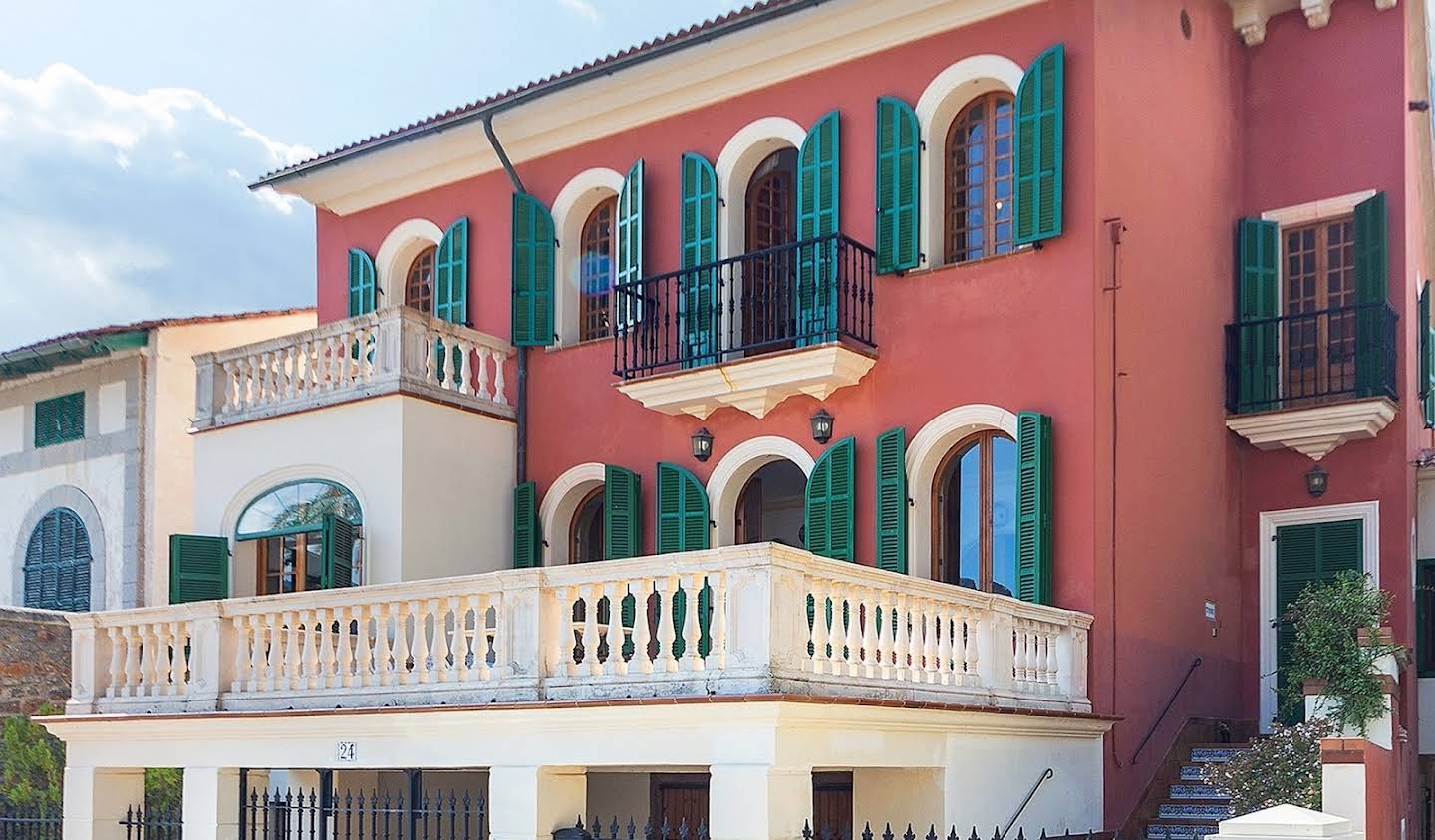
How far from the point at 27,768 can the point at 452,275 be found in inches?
279

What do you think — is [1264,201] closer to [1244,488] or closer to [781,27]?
[1244,488]

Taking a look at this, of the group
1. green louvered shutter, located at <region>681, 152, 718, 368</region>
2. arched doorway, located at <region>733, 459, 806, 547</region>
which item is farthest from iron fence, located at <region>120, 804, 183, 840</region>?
green louvered shutter, located at <region>681, 152, 718, 368</region>

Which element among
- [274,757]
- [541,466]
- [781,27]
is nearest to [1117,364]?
[781,27]

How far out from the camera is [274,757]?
46.1 ft

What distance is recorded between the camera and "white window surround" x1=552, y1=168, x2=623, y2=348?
18594 mm

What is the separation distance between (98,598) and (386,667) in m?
11.3

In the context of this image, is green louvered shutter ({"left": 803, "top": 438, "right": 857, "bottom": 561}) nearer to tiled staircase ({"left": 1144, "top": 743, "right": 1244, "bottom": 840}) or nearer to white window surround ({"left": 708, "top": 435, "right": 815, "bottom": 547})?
white window surround ({"left": 708, "top": 435, "right": 815, "bottom": 547})

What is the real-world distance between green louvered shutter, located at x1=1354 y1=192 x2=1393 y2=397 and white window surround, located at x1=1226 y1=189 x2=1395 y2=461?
0.22 metres

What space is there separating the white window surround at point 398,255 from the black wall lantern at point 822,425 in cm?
605

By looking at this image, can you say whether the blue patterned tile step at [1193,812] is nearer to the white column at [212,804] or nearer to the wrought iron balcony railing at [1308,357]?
the wrought iron balcony railing at [1308,357]

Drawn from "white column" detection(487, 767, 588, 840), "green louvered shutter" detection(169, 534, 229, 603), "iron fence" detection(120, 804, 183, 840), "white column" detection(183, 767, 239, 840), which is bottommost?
"iron fence" detection(120, 804, 183, 840)

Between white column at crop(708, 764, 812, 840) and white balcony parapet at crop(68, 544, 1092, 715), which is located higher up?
white balcony parapet at crop(68, 544, 1092, 715)

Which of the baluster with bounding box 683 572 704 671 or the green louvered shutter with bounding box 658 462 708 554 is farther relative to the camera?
the green louvered shutter with bounding box 658 462 708 554

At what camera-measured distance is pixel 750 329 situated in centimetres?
1691
